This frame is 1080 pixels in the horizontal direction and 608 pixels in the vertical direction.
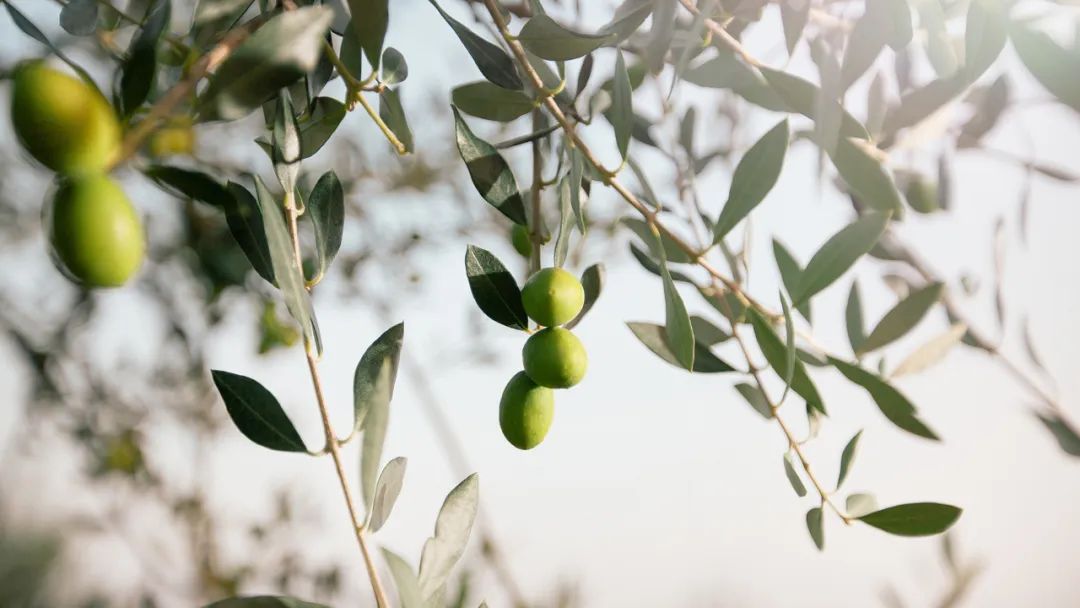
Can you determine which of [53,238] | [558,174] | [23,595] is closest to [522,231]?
[558,174]

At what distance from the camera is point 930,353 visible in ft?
2.19

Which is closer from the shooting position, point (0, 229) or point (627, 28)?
point (627, 28)

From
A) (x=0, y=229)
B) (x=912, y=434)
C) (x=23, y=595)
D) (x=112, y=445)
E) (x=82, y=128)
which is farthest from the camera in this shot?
(x=112, y=445)

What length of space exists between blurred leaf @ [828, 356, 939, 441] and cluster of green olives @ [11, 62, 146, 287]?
39 centimetres

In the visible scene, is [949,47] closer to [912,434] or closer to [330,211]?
[912,434]

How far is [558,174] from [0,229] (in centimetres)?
182

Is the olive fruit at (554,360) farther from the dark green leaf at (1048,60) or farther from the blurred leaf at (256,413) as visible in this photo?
the dark green leaf at (1048,60)

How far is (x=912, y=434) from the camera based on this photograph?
49 centimetres

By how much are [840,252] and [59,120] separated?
419mm

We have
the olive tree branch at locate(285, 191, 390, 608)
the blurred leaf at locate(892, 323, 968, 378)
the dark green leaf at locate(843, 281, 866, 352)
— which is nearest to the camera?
the olive tree branch at locate(285, 191, 390, 608)

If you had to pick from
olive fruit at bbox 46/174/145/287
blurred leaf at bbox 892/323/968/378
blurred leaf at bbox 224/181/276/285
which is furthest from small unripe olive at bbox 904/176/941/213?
olive fruit at bbox 46/174/145/287

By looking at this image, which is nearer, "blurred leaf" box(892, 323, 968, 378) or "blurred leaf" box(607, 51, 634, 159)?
"blurred leaf" box(607, 51, 634, 159)

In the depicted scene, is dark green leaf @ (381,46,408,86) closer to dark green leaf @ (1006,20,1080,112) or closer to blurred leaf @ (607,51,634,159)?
blurred leaf @ (607,51,634,159)

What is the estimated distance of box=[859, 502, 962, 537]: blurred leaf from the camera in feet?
1.71
